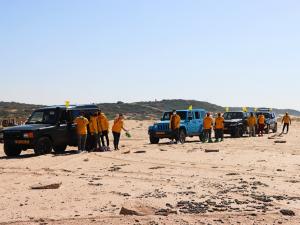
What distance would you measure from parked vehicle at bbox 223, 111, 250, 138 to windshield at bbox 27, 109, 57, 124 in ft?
48.6

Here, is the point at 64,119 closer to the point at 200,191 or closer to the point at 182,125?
the point at 182,125

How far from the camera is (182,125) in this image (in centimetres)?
2594

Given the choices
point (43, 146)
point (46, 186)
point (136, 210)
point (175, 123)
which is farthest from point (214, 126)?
point (136, 210)

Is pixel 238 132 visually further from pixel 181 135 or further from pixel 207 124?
pixel 181 135

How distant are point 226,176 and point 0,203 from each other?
5.70 m

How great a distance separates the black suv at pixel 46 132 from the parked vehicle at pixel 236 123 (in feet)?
42.0

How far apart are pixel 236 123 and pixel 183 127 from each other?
7314 millimetres

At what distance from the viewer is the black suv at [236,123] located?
32.2m

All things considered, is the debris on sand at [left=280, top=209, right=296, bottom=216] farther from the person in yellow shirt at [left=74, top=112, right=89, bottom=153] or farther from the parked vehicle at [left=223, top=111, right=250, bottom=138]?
the parked vehicle at [left=223, top=111, right=250, bottom=138]

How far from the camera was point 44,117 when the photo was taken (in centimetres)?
2048

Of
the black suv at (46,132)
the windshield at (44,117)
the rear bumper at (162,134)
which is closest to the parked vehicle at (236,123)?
the rear bumper at (162,134)

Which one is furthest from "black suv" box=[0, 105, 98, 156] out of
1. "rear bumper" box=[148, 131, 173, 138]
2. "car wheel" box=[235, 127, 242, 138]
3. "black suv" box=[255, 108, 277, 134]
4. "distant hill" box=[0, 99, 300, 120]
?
"distant hill" box=[0, 99, 300, 120]

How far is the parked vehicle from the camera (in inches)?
1267

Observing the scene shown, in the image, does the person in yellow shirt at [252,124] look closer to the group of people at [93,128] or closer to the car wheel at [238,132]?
the car wheel at [238,132]
